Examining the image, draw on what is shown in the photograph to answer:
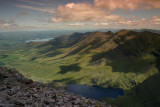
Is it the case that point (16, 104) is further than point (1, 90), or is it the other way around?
point (1, 90)

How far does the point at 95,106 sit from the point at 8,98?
2624cm

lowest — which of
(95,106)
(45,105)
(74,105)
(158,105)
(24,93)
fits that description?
(158,105)

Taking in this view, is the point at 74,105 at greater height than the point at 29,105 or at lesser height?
lesser

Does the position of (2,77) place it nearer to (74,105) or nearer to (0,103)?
(0,103)

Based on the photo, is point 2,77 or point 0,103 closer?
point 0,103

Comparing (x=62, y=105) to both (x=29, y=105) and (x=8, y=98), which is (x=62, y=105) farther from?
(x=8, y=98)

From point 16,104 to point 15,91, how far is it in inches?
265

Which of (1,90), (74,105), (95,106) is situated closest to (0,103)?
(1,90)

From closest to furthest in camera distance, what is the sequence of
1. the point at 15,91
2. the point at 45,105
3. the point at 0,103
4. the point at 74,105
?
the point at 0,103 → the point at 45,105 → the point at 15,91 → the point at 74,105

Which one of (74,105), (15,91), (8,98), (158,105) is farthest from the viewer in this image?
(158,105)

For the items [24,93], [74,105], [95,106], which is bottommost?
[95,106]

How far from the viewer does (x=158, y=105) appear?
199250 mm

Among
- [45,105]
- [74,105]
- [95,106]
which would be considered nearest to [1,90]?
[45,105]

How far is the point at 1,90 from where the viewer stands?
2973 cm
